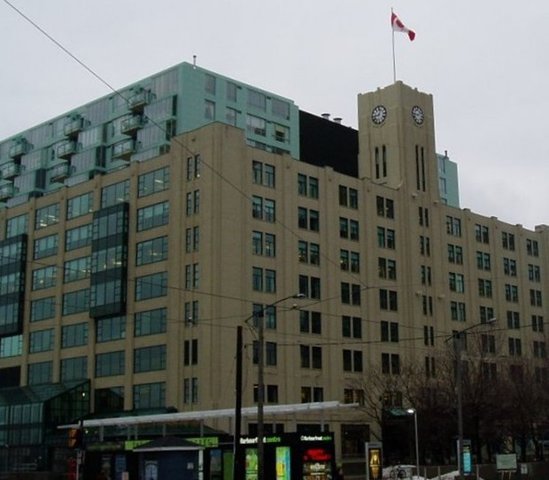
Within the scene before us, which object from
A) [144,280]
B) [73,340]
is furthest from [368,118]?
[73,340]

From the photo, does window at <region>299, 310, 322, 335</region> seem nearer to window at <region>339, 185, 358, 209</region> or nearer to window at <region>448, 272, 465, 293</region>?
window at <region>339, 185, 358, 209</region>

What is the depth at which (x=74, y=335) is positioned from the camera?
290ft

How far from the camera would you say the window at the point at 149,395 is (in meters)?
77.9

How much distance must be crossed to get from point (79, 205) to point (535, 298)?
177 ft

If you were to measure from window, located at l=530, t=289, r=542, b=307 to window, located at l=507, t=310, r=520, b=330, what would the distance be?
3951mm

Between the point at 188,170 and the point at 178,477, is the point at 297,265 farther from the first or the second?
the point at 178,477

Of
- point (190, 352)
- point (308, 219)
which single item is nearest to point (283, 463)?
point (190, 352)

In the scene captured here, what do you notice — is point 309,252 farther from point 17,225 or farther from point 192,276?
point 17,225

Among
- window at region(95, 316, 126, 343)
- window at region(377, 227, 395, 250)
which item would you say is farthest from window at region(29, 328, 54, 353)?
window at region(377, 227, 395, 250)

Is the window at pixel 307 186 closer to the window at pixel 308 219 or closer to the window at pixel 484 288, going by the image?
the window at pixel 308 219

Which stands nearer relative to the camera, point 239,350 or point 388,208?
point 239,350

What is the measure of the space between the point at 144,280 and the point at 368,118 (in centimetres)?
3174

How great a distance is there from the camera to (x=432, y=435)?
74.7 meters

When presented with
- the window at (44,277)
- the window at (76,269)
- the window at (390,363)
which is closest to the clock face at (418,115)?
the window at (390,363)
